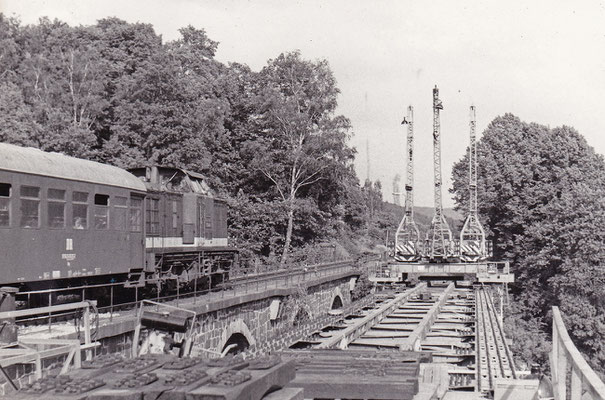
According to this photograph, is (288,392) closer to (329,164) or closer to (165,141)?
(165,141)

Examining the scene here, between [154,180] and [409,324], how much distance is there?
28.2 ft

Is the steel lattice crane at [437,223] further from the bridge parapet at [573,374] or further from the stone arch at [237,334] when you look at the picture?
the bridge parapet at [573,374]

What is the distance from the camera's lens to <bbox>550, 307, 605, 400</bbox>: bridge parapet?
11.7ft

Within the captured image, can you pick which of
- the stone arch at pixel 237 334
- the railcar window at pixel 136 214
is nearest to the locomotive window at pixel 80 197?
the railcar window at pixel 136 214

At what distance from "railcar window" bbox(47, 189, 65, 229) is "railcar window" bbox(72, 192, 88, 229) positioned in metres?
0.38

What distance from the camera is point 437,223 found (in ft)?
124

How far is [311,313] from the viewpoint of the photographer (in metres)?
28.7

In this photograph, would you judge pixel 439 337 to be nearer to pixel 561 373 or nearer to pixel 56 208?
pixel 56 208

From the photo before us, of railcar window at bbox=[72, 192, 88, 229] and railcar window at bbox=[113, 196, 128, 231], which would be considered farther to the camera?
railcar window at bbox=[113, 196, 128, 231]

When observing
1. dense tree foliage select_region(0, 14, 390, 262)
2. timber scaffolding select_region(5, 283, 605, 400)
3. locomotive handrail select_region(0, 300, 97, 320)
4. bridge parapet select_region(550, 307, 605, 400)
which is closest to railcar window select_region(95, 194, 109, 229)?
locomotive handrail select_region(0, 300, 97, 320)

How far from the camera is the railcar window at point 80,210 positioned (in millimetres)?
15305

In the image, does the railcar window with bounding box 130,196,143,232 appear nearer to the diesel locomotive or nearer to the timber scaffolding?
the diesel locomotive

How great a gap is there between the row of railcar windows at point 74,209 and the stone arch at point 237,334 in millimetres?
3629

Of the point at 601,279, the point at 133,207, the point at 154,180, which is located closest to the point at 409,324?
the point at 133,207
